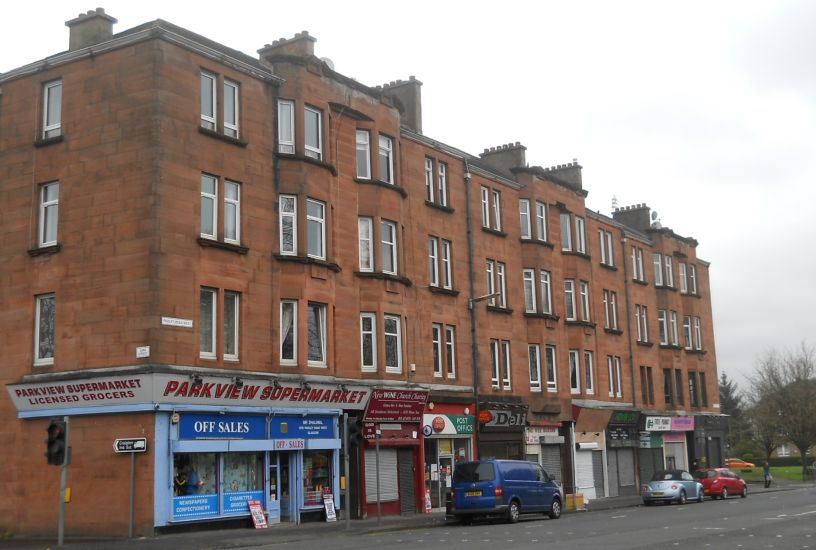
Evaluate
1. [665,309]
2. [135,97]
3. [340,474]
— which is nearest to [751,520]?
[340,474]

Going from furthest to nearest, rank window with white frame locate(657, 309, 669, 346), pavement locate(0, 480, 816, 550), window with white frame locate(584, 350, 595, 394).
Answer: window with white frame locate(657, 309, 669, 346) < window with white frame locate(584, 350, 595, 394) < pavement locate(0, 480, 816, 550)

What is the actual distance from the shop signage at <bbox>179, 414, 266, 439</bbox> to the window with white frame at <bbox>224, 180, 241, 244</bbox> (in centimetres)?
508

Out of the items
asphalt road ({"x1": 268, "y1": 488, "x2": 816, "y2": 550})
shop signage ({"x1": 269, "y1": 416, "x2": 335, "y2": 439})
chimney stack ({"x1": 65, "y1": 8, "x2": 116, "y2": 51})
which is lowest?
asphalt road ({"x1": 268, "y1": 488, "x2": 816, "y2": 550})

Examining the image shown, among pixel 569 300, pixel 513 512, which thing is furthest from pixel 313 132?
pixel 569 300

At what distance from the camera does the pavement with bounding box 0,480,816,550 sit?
75.8ft

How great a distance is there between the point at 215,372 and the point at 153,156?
6.01 m

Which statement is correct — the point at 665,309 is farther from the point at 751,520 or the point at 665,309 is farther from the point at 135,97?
the point at 135,97

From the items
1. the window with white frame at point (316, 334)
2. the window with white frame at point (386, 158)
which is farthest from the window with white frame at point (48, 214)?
the window with white frame at point (386, 158)

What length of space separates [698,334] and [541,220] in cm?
2081

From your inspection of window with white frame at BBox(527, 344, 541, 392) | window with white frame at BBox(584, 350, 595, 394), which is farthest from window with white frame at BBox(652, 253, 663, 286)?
window with white frame at BBox(527, 344, 541, 392)

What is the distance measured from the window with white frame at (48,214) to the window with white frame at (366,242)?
9.93m

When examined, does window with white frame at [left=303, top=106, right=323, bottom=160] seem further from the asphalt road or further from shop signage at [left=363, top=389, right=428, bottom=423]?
the asphalt road

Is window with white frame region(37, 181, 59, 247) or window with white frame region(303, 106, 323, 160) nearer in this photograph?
window with white frame region(37, 181, 59, 247)

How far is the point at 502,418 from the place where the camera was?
39969 mm
